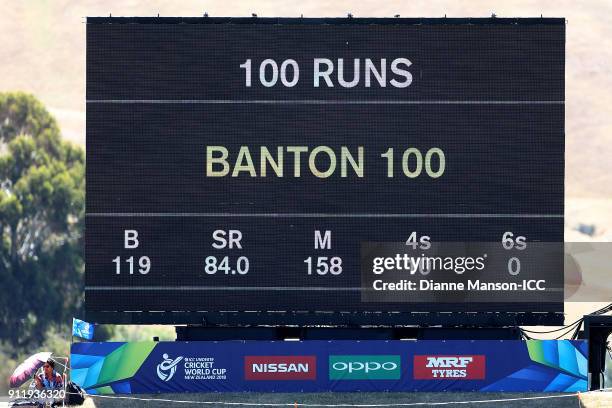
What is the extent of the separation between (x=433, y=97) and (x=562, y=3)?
110659 millimetres

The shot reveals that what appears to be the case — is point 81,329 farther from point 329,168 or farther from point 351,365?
point 329,168

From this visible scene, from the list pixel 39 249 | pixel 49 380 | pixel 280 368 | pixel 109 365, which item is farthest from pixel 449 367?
pixel 39 249

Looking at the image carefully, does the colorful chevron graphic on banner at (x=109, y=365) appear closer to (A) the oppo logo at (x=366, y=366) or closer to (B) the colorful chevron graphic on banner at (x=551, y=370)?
(A) the oppo logo at (x=366, y=366)

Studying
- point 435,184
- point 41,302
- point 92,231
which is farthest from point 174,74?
point 41,302

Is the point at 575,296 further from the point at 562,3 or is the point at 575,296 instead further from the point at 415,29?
the point at 562,3

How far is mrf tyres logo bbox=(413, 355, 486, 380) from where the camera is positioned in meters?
32.3

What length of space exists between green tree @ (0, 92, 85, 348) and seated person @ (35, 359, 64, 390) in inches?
1665

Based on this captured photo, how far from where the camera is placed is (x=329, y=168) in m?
31.0

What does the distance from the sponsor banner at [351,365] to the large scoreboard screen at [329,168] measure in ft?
4.55

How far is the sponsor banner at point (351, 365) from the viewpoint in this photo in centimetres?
3228

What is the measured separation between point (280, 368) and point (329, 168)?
430cm

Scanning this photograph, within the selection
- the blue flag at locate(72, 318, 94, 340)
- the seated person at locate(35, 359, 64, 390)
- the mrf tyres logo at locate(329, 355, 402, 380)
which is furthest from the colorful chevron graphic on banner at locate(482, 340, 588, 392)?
the seated person at locate(35, 359, 64, 390)

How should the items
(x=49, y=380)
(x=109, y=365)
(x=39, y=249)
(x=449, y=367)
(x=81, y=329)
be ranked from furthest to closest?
1. (x=39, y=249)
2. (x=109, y=365)
3. (x=449, y=367)
4. (x=49, y=380)
5. (x=81, y=329)

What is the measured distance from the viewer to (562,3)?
456 ft
